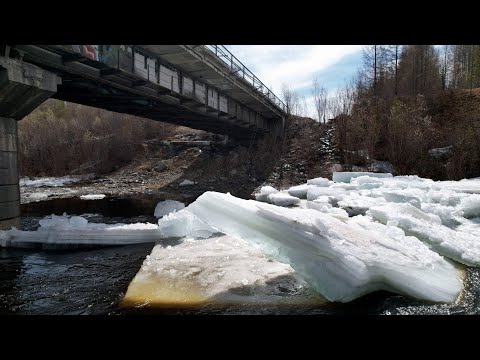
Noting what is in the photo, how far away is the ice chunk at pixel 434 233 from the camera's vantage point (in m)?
4.70

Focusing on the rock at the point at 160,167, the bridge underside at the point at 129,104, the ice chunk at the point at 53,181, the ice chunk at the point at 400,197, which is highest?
the bridge underside at the point at 129,104

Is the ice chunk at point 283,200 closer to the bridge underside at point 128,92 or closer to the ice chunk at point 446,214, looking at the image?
the ice chunk at point 446,214

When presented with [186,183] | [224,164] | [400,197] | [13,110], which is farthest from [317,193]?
[224,164]

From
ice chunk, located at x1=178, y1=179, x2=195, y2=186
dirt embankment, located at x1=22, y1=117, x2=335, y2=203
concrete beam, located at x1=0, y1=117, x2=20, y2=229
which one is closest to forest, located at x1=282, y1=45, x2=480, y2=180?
dirt embankment, located at x1=22, y1=117, x2=335, y2=203

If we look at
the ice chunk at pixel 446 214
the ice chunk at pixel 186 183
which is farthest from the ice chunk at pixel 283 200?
the ice chunk at pixel 186 183

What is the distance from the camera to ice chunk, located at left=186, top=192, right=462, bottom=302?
318cm

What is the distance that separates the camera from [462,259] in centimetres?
459

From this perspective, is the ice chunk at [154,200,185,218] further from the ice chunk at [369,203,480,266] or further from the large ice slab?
the ice chunk at [369,203,480,266]

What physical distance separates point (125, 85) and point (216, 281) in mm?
12056

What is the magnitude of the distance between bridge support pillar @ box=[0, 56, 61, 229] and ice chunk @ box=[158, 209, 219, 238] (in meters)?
5.88

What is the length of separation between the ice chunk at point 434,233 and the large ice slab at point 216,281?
2.64 m

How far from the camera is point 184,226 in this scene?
6395mm
